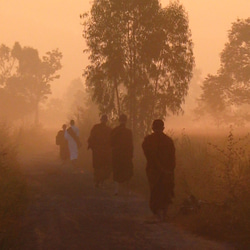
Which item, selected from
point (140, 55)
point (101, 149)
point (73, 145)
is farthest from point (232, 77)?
point (101, 149)

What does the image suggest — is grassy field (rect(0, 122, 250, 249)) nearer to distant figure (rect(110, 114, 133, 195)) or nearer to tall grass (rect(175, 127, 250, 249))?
tall grass (rect(175, 127, 250, 249))

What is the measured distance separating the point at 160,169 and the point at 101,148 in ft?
17.0

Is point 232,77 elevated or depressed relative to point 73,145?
elevated

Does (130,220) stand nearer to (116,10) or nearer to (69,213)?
(69,213)

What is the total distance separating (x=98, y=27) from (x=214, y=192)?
44.7ft

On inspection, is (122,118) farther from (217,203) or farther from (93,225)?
(93,225)

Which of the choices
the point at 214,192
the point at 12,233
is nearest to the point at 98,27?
the point at 214,192

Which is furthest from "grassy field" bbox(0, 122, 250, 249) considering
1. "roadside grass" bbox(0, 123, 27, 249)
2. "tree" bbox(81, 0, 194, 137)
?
"tree" bbox(81, 0, 194, 137)

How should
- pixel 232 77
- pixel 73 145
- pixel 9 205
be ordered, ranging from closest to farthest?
pixel 9 205 < pixel 73 145 < pixel 232 77

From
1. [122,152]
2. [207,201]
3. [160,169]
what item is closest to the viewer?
[160,169]

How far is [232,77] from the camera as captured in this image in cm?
4266

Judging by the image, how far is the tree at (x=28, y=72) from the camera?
6906cm

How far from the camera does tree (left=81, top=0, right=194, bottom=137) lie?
2162 cm

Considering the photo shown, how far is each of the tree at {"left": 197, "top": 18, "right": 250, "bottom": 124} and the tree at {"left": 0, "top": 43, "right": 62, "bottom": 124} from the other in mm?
32223
